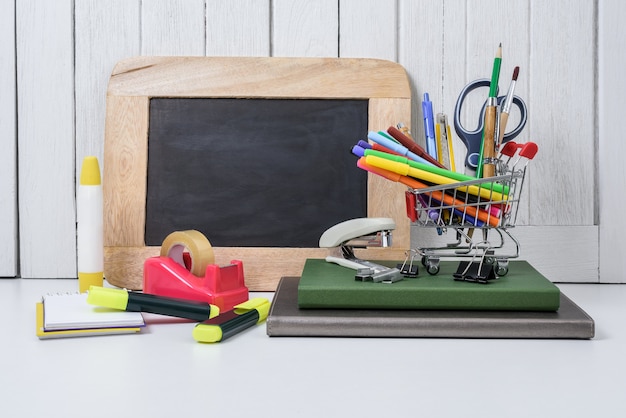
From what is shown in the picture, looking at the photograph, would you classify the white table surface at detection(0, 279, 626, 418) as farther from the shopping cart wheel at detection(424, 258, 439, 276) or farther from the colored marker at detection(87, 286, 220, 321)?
the shopping cart wheel at detection(424, 258, 439, 276)

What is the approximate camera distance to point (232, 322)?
2.57ft

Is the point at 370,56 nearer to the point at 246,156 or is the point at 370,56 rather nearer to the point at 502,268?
the point at 246,156

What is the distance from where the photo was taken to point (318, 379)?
632 mm

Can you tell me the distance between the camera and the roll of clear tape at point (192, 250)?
0.93 meters

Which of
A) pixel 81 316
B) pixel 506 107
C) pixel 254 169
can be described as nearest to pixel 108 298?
pixel 81 316

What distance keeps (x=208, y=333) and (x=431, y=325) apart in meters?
0.25

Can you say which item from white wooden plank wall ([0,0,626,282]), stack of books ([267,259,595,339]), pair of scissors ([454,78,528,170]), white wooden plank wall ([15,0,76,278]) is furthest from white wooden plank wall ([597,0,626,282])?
white wooden plank wall ([15,0,76,278])

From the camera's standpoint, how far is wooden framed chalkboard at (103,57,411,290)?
3.63 feet

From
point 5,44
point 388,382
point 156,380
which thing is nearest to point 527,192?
point 388,382

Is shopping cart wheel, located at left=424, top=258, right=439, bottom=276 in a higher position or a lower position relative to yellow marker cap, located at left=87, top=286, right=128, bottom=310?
higher

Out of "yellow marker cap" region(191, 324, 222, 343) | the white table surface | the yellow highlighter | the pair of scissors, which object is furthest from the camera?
the pair of scissors

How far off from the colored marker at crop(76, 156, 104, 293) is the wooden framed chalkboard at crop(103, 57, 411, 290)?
0.10 meters

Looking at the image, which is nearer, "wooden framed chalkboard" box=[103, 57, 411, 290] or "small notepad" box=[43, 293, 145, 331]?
"small notepad" box=[43, 293, 145, 331]

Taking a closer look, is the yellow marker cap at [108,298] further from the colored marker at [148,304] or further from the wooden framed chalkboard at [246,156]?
the wooden framed chalkboard at [246,156]
